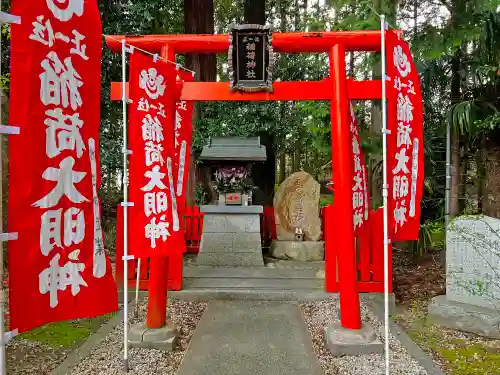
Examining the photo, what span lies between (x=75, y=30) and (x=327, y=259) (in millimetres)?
4509

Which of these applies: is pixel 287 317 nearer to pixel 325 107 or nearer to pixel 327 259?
pixel 327 259

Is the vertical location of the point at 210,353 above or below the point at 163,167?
below

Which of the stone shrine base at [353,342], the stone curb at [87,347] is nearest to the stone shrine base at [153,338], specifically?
the stone curb at [87,347]

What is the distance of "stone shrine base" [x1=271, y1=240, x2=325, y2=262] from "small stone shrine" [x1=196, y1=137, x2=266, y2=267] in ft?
2.34

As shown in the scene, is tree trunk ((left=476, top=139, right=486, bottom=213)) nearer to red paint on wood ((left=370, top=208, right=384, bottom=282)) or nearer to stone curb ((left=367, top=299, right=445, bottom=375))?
red paint on wood ((left=370, top=208, right=384, bottom=282))

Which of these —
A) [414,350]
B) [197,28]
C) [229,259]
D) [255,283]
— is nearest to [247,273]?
[255,283]

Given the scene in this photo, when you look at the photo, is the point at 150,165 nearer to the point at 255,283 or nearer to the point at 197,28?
the point at 255,283

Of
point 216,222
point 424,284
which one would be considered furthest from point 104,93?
point 424,284

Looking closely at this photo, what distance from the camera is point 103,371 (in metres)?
3.75

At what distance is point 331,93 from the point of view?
15.1 feet

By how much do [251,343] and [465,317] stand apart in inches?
107

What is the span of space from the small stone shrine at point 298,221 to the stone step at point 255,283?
1.62 m

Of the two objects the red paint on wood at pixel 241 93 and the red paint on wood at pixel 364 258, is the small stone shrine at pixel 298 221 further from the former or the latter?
the red paint on wood at pixel 241 93

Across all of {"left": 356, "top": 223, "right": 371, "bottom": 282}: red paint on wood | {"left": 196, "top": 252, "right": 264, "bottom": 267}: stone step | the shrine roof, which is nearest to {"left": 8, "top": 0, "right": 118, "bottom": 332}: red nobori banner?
{"left": 356, "top": 223, "right": 371, "bottom": 282}: red paint on wood
